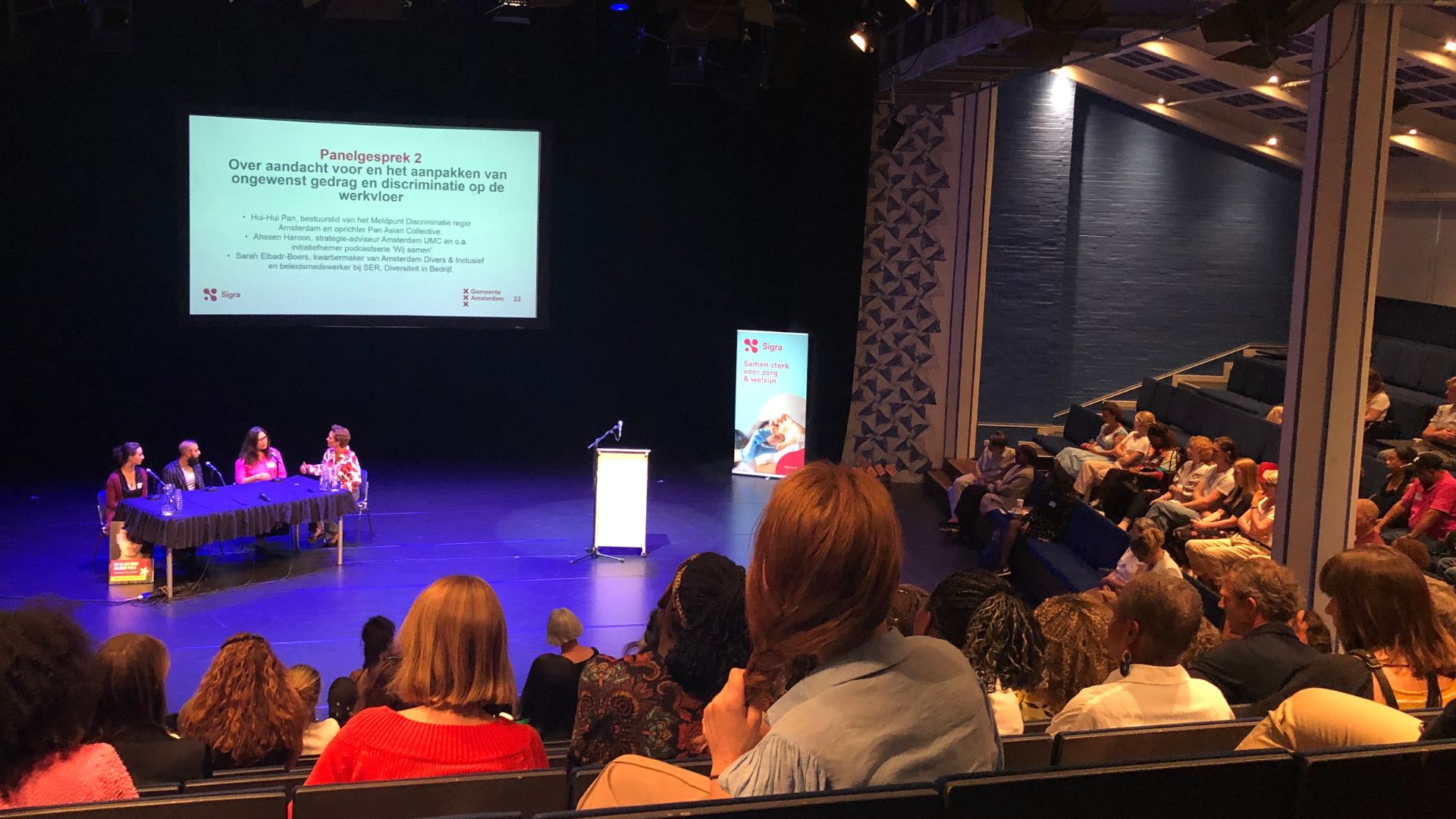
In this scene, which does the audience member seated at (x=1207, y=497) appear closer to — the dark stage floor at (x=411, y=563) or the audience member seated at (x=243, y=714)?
the dark stage floor at (x=411, y=563)

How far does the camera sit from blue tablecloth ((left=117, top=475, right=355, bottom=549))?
24.0ft

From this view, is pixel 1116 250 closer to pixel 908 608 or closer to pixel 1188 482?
pixel 1188 482

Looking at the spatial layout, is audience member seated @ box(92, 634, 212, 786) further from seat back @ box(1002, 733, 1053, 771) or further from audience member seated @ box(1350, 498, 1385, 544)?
audience member seated @ box(1350, 498, 1385, 544)

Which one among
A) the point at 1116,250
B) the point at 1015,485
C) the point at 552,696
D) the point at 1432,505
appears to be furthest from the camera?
the point at 1116,250

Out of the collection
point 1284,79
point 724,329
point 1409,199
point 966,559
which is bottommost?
point 966,559

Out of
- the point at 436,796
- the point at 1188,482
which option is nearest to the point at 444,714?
the point at 436,796

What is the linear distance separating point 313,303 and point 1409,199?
35.1ft

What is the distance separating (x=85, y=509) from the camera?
30.9 ft

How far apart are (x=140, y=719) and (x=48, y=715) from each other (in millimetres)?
1149

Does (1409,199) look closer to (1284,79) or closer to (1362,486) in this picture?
(1284,79)

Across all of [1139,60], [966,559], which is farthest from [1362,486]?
[1139,60]

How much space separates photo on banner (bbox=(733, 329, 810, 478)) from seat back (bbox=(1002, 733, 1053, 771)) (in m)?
8.64

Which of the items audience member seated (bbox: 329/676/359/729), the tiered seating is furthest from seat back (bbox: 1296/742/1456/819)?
audience member seated (bbox: 329/676/359/729)

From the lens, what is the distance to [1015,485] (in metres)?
9.19
